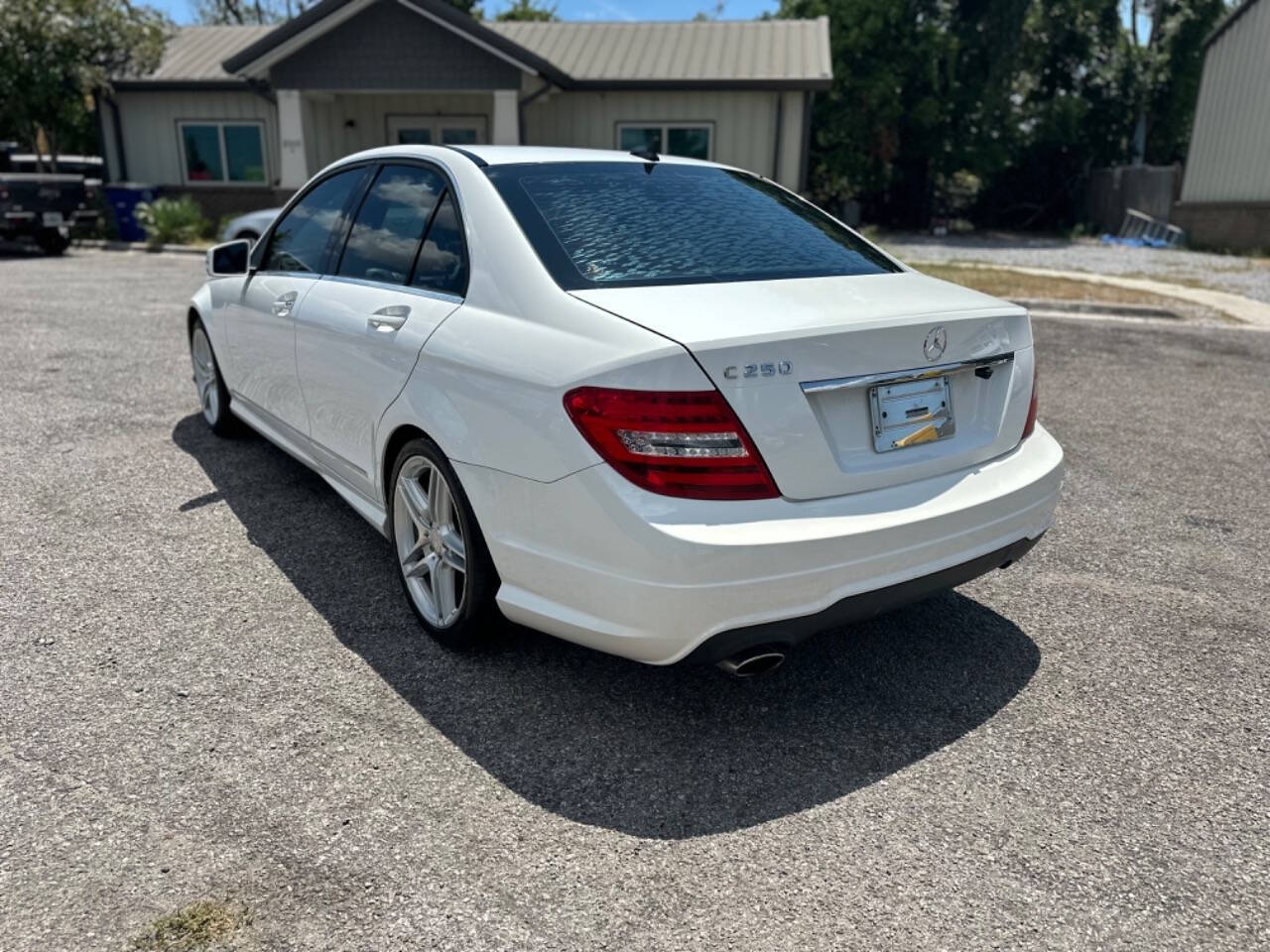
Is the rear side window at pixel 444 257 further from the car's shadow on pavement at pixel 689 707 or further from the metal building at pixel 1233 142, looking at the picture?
the metal building at pixel 1233 142

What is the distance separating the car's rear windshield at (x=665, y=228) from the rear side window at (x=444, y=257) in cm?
21

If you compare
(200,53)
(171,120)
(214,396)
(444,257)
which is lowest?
(214,396)

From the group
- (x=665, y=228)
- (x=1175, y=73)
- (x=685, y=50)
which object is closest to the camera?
(x=665, y=228)

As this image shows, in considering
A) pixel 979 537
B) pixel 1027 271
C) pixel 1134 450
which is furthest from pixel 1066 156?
pixel 979 537

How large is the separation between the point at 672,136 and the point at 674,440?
64.5 feet

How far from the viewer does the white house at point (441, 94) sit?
18.7 metres

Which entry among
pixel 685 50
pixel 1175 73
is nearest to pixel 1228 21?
pixel 1175 73

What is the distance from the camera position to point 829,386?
2.68 metres

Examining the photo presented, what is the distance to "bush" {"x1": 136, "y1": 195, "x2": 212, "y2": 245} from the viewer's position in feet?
61.6

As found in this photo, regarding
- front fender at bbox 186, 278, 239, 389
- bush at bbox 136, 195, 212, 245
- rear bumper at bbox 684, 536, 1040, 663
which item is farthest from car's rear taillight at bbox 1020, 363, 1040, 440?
bush at bbox 136, 195, 212, 245

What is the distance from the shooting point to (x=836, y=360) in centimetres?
269

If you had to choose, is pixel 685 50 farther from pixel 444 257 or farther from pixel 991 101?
pixel 444 257

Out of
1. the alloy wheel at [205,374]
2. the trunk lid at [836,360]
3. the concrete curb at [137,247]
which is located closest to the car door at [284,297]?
the alloy wheel at [205,374]

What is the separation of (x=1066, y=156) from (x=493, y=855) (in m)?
32.6
